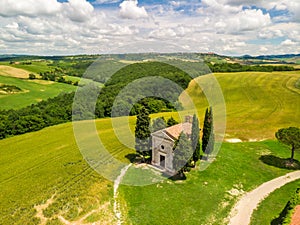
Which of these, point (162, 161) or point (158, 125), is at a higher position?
point (158, 125)

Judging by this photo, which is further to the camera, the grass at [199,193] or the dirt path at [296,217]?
the grass at [199,193]

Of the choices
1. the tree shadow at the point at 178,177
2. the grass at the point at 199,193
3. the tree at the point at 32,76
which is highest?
the tree shadow at the point at 178,177

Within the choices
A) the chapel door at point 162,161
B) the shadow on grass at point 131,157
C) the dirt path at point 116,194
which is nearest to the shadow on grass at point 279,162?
the chapel door at point 162,161

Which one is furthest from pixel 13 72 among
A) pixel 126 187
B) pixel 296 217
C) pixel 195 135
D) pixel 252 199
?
pixel 296 217

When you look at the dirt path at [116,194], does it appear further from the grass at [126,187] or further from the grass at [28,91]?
the grass at [28,91]

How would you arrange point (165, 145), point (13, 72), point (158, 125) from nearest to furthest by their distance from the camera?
point (165, 145)
point (158, 125)
point (13, 72)

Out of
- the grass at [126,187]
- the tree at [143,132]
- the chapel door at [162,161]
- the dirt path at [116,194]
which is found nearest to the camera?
the dirt path at [116,194]

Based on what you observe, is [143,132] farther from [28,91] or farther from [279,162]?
[28,91]
